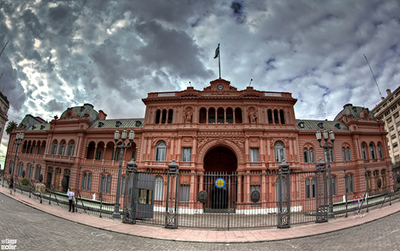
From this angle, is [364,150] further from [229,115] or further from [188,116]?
[188,116]

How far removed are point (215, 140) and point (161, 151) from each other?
7.05 metres

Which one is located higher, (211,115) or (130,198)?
(211,115)

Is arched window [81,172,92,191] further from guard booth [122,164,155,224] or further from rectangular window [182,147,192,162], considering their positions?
guard booth [122,164,155,224]

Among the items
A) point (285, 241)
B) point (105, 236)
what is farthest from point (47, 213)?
point (285, 241)

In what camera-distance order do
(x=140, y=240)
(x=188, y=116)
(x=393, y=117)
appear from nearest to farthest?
(x=140, y=240) < (x=188, y=116) < (x=393, y=117)

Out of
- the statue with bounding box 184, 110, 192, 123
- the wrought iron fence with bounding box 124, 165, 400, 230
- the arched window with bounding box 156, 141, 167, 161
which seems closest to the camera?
the wrought iron fence with bounding box 124, 165, 400, 230

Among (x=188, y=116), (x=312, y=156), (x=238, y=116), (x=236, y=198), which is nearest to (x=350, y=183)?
(x=312, y=156)

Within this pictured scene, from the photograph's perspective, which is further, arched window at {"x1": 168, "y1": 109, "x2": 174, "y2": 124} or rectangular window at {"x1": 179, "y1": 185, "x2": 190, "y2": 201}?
arched window at {"x1": 168, "y1": 109, "x2": 174, "y2": 124}

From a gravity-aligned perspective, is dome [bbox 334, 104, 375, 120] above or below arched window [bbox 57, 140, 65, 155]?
above

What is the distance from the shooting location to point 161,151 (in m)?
26.9

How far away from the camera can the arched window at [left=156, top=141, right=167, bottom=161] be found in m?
26.7

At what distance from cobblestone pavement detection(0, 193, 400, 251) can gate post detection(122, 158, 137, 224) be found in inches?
89.1

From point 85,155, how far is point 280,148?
2700 cm

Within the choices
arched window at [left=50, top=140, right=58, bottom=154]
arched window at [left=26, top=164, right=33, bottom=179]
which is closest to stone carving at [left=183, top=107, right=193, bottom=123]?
arched window at [left=50, top=140, right=58, bottom=154]
